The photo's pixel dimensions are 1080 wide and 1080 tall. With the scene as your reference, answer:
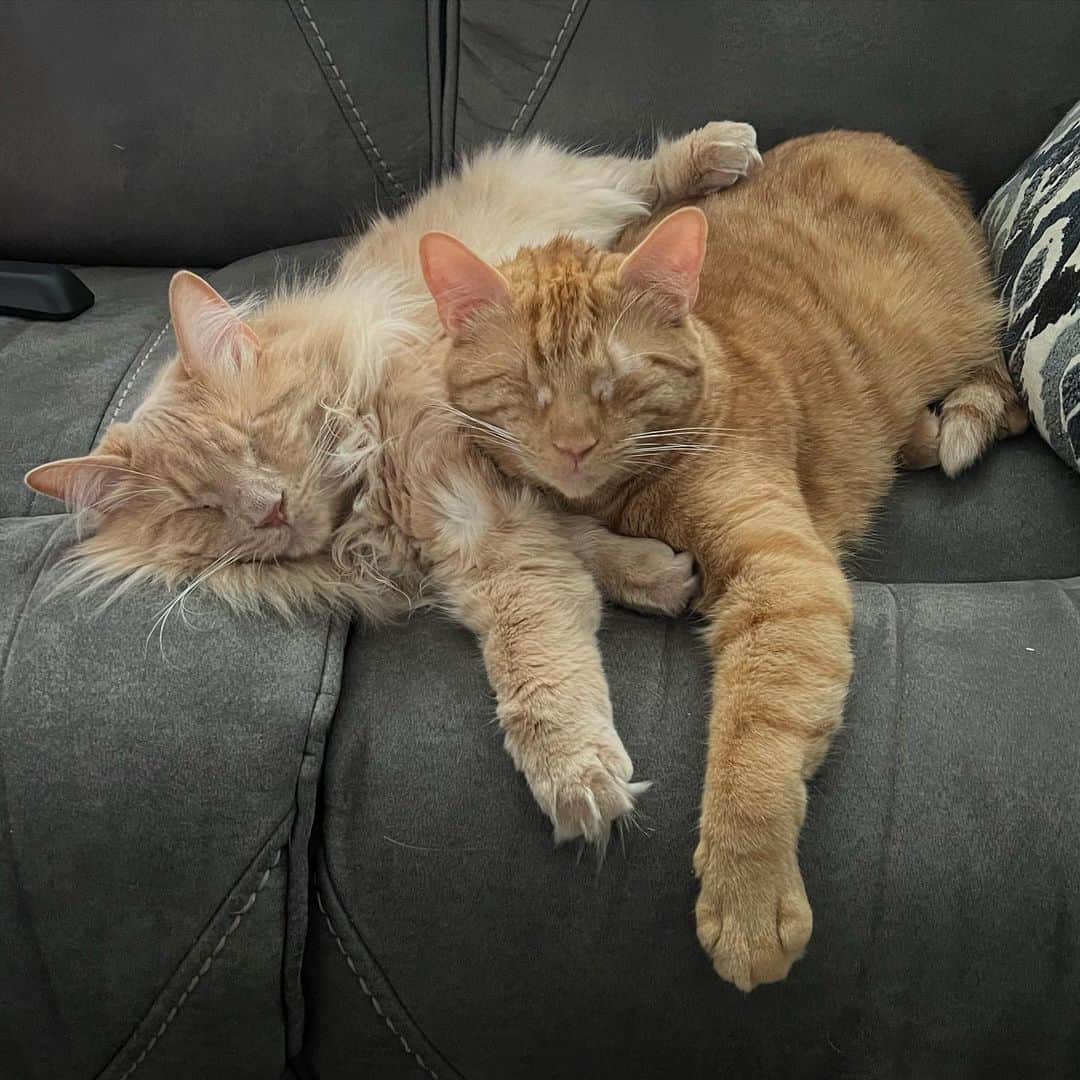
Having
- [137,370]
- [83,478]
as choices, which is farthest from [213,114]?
[83,478]

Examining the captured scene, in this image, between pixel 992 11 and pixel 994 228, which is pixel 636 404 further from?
pixel 992 11

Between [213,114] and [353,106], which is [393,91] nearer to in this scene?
[353,106]

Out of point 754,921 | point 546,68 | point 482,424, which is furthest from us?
point 546,68

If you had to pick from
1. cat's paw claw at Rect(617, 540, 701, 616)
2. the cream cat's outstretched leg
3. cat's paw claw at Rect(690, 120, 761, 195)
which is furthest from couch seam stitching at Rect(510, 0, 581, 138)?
cat's paw claw at Rect(617, 540, 701, 616)

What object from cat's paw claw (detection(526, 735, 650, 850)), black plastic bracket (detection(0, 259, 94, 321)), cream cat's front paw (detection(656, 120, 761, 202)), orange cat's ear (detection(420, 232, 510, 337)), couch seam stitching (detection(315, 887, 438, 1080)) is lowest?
couch seam stitching (detection(315, 887, 438, 1080))

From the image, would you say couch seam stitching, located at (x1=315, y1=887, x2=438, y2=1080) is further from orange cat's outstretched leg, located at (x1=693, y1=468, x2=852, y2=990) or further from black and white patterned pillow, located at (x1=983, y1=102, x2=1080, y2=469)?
black and white patterned pillow, located at (x1=983, y1=102, x2=1080, y2=469)

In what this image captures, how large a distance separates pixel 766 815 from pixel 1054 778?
0.92 feet

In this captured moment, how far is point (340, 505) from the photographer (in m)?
1.28

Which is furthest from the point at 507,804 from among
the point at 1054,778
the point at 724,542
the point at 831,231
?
the point at 831,231

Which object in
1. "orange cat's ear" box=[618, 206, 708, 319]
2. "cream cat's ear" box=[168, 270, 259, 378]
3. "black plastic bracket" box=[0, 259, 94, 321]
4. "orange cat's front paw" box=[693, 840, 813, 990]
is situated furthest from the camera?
"black plastic bracket" box=[0, 259, 94, 321]

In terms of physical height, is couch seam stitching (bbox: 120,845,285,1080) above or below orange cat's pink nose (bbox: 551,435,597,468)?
below

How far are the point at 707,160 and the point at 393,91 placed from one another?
2.23 feet

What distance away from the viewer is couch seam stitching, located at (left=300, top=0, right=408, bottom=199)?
6.43ft

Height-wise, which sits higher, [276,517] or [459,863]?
[276,517]
